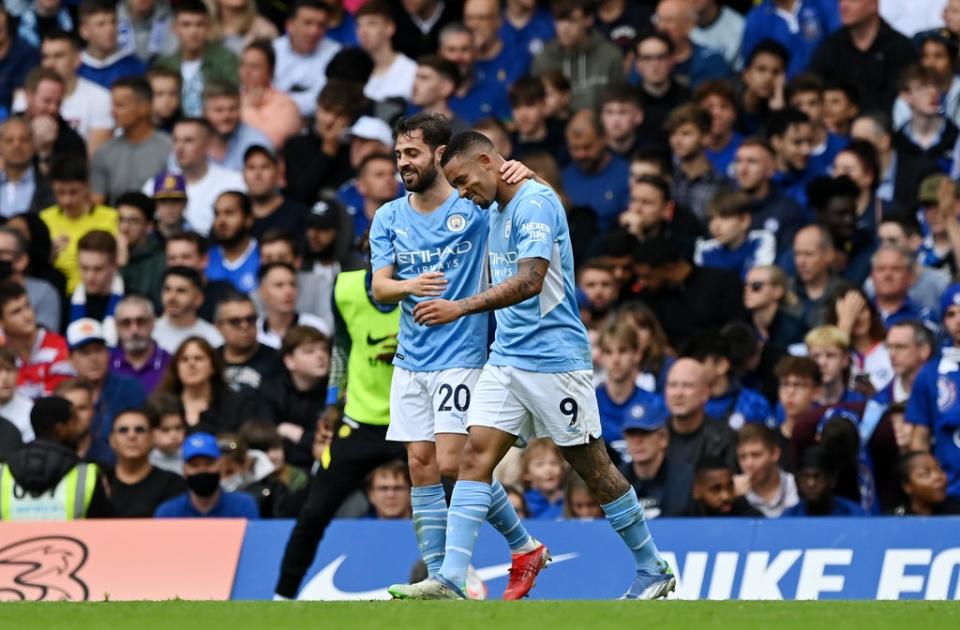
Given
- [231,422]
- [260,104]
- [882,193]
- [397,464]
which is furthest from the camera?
[260,104]

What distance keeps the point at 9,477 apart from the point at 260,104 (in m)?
5.82

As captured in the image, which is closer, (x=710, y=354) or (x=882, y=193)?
(x=710, y=354)

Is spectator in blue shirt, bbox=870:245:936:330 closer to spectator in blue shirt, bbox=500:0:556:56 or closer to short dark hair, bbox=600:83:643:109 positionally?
short dark hair, bbox=600:83:643:109

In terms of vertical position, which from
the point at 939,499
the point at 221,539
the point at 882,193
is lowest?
the point at 221,539

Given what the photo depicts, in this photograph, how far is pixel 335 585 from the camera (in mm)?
13508

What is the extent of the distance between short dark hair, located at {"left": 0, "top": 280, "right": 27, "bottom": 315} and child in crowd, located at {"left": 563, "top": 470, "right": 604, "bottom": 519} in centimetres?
508

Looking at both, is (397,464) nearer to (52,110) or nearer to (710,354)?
(710,354)

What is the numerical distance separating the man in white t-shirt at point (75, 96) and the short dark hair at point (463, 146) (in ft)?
33.0

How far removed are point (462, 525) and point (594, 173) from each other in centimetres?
788

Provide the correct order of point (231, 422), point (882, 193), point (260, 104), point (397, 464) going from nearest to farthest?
point (397, 464) → point (231, 422) → point (882, 193) → point (260, 104)

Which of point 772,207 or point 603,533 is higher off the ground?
point 772,207

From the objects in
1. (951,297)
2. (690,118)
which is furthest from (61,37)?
(951,297)

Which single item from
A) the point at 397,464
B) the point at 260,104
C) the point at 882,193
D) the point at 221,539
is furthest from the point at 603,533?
the point at 260,104

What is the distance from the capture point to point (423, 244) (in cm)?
1069
